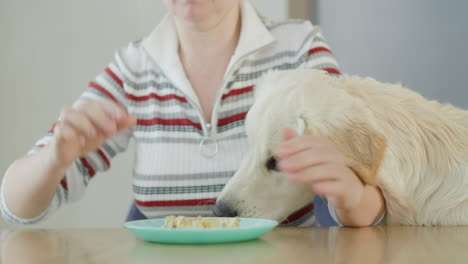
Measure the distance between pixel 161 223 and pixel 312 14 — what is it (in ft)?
6.35

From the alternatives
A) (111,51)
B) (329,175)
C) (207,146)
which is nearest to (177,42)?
(207,146)

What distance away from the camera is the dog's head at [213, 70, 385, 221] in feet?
3.58

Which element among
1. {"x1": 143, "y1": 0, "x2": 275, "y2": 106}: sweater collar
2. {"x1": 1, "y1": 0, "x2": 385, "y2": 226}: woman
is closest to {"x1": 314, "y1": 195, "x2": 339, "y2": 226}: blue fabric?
{"x1": 1, "y1": 0, "x2": 385, "y2": 226}: woman

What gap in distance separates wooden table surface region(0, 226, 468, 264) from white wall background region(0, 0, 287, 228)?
1710 millimetres

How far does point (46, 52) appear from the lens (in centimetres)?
264

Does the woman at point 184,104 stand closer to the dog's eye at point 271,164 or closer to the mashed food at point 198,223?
the dog's eye at point 271,164

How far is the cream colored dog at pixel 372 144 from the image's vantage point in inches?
42.3

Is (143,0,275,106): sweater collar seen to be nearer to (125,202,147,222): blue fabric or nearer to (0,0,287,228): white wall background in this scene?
(125,202,147,222): blue fabric

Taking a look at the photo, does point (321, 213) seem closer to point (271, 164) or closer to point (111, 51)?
point (271, 164)

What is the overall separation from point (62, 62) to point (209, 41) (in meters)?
1.26

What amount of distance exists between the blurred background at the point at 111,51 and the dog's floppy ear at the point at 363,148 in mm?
1532

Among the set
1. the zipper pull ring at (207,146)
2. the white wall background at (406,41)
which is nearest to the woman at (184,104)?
the zipper pull ring at (207,146)

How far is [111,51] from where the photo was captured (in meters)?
2.70

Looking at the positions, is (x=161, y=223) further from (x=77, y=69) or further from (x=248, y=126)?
(x=77, y=69)
